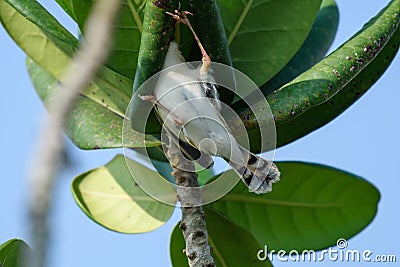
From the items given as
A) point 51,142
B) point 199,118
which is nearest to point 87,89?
point 199,118

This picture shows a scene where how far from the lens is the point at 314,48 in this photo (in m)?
1.82

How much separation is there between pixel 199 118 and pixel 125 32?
0.86 feet

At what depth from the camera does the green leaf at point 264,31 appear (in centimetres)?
158

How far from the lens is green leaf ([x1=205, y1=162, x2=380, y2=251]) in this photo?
1.84 meters

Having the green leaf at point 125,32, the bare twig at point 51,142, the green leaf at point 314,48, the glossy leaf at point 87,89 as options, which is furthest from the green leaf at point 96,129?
the bare twig at point 51,142

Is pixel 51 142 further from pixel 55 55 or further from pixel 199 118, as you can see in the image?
pixel 55 55

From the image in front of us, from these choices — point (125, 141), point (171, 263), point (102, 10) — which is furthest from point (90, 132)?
point (102, 10)

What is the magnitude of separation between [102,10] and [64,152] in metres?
0.08

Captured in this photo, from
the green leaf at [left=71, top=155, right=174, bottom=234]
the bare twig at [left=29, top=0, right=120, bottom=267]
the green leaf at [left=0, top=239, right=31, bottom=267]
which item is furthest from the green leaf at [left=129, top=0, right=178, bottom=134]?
the bare twig at [left=29, top=0, right=120, bottom=267]

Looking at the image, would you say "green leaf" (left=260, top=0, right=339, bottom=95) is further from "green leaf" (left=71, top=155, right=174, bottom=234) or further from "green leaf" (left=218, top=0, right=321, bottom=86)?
"green leaf" (left=71, top=155, right=174, bottom=234)

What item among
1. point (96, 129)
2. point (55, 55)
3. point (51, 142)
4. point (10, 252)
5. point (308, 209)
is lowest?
point (51, 142)

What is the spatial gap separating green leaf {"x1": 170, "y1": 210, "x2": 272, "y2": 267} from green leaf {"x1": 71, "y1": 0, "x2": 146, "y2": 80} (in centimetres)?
47

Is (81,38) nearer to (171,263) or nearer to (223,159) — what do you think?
(223,159)

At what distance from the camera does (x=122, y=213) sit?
6.11 feet
